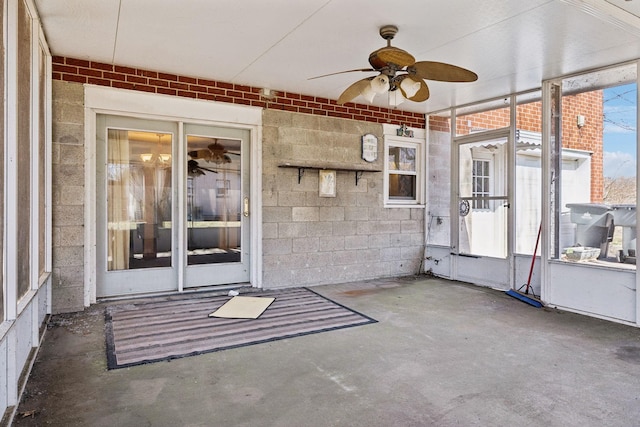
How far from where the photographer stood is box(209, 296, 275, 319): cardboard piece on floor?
4.11m

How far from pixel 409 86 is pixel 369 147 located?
2655mm

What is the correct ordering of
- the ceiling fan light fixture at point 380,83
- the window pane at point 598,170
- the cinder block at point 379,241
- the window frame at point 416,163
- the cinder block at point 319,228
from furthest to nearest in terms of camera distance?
the window frame at point 416,163, the cinder block at point 379,241, the cinder block at point 319,228, the window pane at point 598,170, the ceiling fan light fixture at point 380,83

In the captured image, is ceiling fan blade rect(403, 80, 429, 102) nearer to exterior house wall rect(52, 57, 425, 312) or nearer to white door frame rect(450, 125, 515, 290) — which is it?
exterior house wall rect(52, 57, 425, 312)

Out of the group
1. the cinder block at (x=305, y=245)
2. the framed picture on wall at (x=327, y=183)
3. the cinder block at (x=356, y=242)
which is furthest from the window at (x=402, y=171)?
the cinder block at (x=305, y=245)

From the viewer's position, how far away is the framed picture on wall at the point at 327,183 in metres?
5.68

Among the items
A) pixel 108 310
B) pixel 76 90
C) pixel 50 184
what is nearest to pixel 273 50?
pixel 76 90

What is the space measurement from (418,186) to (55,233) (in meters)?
5.10

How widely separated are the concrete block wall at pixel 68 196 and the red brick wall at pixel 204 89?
0.20 m

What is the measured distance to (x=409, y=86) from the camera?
338 cm

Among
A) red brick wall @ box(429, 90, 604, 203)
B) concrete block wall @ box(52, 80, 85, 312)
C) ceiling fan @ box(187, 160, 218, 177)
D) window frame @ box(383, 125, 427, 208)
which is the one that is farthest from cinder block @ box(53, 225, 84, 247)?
red brick wall @ box(429, 90, 604, 203)

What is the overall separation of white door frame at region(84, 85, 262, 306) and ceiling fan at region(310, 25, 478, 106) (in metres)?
1.94

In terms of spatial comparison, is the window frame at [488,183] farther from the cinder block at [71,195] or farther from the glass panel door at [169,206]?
the cinder block at [71,195]

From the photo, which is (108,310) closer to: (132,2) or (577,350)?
(132,2)

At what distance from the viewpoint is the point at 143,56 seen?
4203 mm
